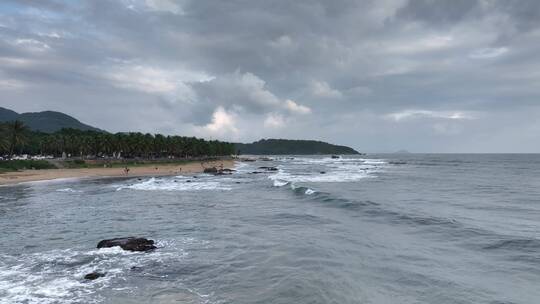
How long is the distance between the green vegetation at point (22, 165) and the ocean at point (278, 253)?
47.8 meters

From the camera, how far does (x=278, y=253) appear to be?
21500 mm

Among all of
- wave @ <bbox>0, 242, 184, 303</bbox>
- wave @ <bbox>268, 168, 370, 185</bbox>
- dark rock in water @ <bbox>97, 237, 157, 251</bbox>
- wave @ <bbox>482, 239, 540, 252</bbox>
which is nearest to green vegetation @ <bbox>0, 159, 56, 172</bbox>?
wave @ <bbox>268, 168, 370, 185</bbox>

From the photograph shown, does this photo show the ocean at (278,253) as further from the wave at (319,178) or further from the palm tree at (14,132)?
the palm tree at (14,132)

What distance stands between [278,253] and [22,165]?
8464 centimetres

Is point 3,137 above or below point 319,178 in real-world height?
above

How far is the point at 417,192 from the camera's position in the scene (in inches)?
2062

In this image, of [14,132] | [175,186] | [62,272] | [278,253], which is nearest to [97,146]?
[14,132]

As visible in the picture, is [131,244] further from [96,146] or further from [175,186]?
[96,146]

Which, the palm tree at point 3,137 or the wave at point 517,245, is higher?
the palm tree at point 3,137

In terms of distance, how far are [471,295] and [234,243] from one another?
42.9 feet

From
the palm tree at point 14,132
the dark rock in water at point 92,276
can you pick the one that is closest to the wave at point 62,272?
the dark rock in water at point 92,276

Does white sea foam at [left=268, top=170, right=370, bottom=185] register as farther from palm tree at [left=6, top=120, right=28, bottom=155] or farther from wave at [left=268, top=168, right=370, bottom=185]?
palm tree at [left=6, top=120, right=28, bottom=155]

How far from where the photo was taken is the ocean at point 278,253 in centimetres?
1555

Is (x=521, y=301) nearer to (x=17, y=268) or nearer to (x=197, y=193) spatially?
(x=17, y=268)
